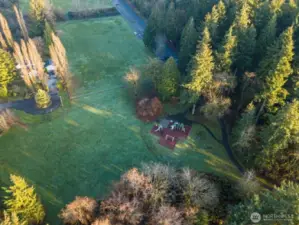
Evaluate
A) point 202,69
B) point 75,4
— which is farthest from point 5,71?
point 75,4

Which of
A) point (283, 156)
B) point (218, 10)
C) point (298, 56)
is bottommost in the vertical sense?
point (283, 156)

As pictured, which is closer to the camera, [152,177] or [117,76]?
[152,177]

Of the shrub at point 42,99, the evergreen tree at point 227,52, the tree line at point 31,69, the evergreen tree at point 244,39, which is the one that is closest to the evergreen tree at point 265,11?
the evergreen tree at point 244,39

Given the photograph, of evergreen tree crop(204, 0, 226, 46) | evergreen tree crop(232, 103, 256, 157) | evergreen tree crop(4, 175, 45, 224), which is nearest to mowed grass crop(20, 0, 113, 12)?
evergreen tree crop(204, 0, 226, 46)

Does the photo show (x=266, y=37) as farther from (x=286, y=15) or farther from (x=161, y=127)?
(x=161, y=127)

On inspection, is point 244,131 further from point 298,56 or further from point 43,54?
point 43,54

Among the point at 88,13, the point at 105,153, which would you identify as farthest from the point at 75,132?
the point at 88,13
